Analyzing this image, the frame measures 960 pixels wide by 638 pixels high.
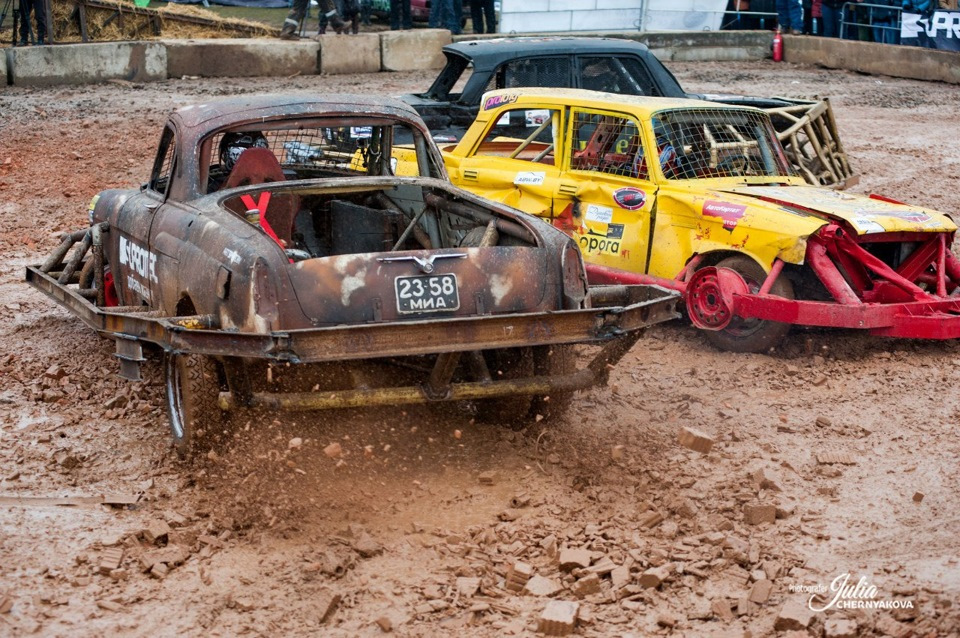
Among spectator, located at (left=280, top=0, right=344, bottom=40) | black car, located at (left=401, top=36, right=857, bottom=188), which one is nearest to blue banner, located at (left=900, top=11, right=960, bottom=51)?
spectator, located at (left=280, top=0, right=344, bottom=40)

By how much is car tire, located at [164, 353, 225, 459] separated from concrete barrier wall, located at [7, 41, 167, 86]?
12140mm

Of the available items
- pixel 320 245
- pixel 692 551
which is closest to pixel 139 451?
pixel 320 245

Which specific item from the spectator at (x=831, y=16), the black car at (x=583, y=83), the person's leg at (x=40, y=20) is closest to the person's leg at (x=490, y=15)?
the spectator at (x=831, y=16)

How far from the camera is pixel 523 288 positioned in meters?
5.67

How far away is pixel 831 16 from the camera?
21547 mm

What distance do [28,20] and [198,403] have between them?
43.4 ft

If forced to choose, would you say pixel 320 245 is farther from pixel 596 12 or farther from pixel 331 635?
pixel 596 12

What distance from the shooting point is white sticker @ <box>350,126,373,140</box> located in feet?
23.6

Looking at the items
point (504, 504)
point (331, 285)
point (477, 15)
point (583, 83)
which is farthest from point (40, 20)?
point (504, 504)

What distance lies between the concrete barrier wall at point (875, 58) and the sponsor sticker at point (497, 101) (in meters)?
12.7

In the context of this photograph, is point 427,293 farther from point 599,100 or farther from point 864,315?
point 599,100

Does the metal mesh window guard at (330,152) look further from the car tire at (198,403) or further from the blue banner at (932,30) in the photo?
the blue banner at (932,30)

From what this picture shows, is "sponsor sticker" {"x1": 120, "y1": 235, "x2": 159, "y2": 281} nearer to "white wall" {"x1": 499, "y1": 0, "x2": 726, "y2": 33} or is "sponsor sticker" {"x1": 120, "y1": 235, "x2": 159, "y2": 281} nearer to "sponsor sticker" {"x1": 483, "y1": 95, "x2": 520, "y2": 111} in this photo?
"sponsor sticker" {"x1": 483, "y1": 95, "x2": 520, "y2": 111}

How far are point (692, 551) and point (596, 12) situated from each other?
17241mm
